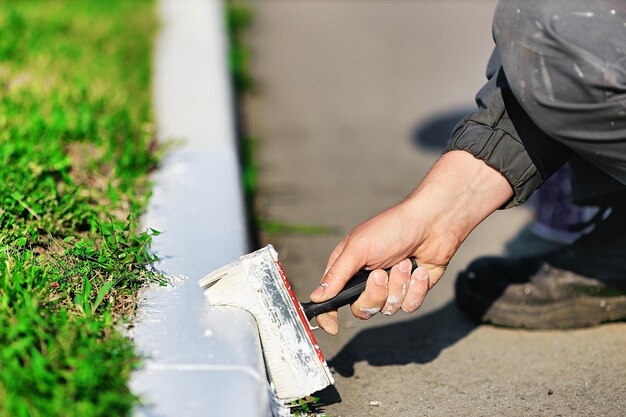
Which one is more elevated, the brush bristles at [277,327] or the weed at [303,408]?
the brush bristles at [277,327]

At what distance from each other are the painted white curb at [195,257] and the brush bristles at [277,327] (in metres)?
0.05

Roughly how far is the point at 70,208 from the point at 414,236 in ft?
3.25

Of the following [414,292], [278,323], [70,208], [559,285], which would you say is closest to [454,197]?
[414,292]

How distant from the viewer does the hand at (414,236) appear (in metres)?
2.02

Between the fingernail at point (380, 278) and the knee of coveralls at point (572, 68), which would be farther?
the fingernail at point (380, 278)

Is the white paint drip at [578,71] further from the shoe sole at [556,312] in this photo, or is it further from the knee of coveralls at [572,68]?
the shoe sole at [556,312]

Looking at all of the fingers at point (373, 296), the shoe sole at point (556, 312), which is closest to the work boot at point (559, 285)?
the shoe sole at point (556, 312)

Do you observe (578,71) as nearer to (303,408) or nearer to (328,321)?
(328,321)

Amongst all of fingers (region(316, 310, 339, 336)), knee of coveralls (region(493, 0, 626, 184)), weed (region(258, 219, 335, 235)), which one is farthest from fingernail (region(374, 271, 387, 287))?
weed (region(258, 219, 335, 235))

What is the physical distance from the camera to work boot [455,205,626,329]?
2.53 m

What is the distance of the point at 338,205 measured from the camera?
135 inches

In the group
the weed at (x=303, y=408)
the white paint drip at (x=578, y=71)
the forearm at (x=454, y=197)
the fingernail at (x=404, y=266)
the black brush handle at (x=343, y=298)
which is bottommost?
the weed at (x=303, y=408)

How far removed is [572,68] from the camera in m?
1.86

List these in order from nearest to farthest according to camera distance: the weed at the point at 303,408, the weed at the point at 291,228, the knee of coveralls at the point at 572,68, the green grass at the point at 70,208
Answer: the green grass at the point at 70,208, the knee of coveralls at the point at 572,68, the weed at the point at 303,408, the weed at the point at 291,228
